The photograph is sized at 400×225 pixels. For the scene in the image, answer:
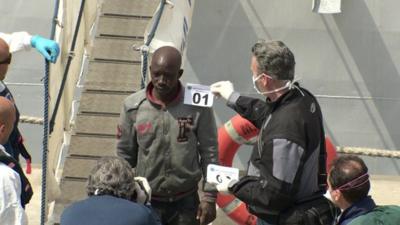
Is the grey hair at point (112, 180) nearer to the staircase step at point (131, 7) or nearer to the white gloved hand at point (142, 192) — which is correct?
the white gloved hand at point (142, 192)

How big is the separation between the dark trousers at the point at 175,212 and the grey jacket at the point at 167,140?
0.06 metres

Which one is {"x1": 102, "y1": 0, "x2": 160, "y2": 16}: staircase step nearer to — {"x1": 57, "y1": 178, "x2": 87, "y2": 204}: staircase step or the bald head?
{"x1": 57, "y1": 178, "x2": 87, "y2": 204}: staircase step

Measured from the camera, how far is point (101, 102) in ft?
22.2

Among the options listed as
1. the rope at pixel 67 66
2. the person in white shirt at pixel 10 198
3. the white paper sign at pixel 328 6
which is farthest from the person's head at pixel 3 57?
the white paper sign at pixel 328 6

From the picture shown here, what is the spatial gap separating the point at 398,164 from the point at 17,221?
705 centimetres

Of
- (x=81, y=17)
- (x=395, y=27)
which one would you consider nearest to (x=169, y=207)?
(x=81, y=17)

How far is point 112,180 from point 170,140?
1.06 metres

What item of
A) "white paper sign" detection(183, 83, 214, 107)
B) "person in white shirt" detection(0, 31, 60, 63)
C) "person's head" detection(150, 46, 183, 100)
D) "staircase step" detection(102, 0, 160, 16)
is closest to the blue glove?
"person in white shirt" detection(0, 31, 60, 63)

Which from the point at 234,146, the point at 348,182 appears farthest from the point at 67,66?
the point at 348,182

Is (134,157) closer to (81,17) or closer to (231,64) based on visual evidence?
(81,17)

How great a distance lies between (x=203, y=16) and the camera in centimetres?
945

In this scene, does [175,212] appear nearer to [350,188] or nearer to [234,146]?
[350,188]

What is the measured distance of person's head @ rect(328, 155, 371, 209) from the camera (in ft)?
10.9

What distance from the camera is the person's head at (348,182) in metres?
3.33
